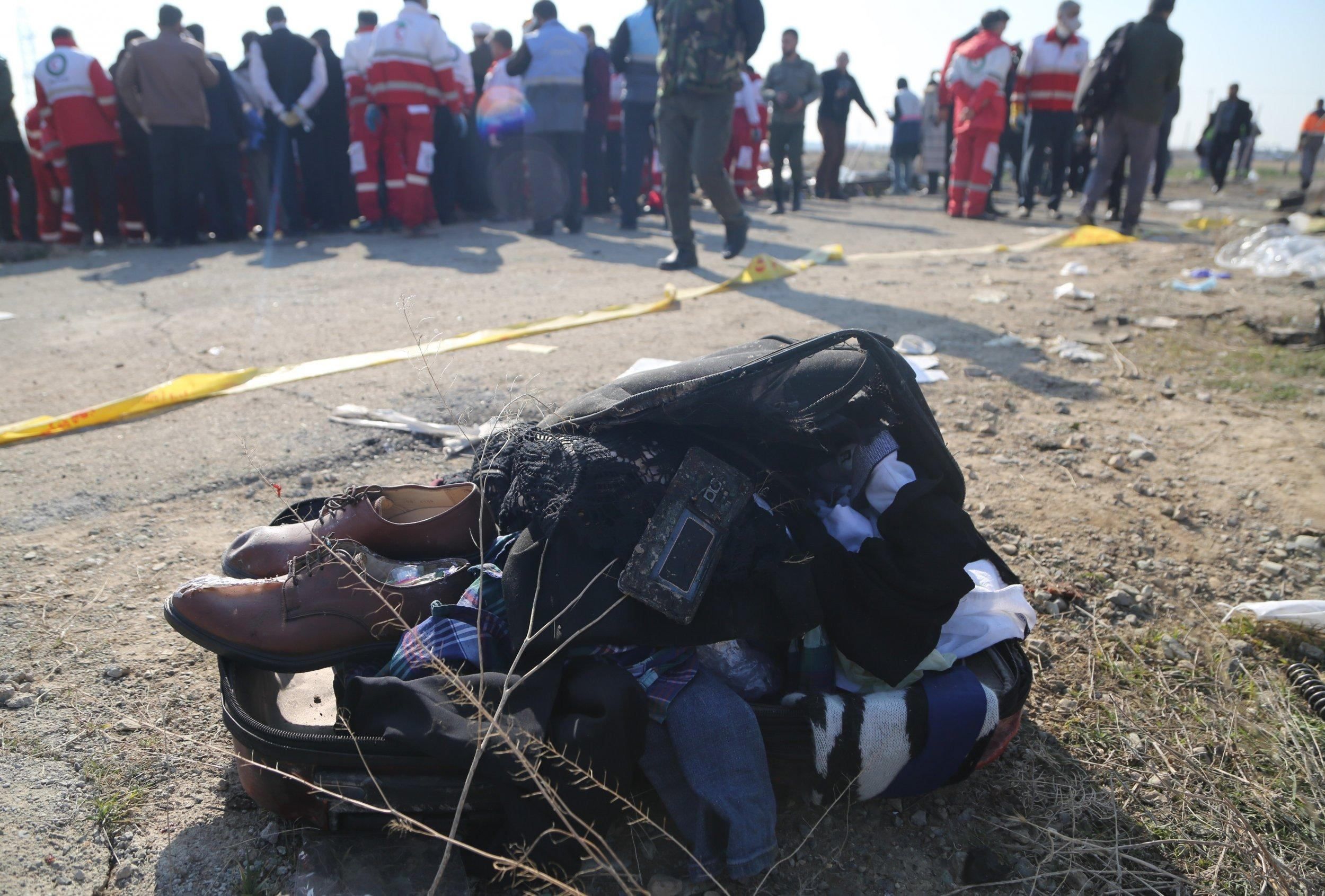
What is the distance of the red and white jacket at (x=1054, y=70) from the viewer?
8.96 m

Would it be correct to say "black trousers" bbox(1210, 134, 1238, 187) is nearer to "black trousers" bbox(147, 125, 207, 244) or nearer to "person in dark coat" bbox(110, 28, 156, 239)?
"black trousers" bbox(147, 125, 207, 244)

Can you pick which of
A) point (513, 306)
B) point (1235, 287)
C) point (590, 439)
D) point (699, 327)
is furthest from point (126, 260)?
point (1235, 287)

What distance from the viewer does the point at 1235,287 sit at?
554cm

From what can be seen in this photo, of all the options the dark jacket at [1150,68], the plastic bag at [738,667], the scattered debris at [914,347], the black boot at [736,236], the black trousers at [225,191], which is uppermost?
the dark jacket at [1150,68]

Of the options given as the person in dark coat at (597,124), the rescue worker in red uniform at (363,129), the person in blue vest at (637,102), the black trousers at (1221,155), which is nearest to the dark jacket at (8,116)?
the rescue worker in red uniform at (363,129)

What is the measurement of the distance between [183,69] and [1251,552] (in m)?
8.55

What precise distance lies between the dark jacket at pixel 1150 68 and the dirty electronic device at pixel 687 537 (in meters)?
8.09

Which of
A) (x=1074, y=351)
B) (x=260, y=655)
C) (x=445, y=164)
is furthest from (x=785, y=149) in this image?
(x=260, y=655)

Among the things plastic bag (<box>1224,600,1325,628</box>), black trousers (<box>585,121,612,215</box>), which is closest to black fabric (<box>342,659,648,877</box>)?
plastic bag (<box>1224,600,1325,628</box>)

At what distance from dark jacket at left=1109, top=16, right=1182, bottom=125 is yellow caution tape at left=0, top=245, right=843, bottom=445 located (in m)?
5.20

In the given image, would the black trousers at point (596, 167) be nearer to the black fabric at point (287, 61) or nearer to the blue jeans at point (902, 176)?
the black fabric at point (287, 61)

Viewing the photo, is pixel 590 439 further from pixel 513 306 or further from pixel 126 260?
pixel 126 260

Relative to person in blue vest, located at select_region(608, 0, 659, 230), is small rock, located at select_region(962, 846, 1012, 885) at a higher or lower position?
lower

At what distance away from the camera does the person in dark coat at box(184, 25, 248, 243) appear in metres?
7.60
